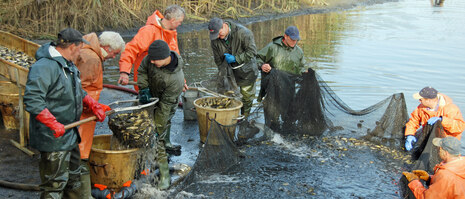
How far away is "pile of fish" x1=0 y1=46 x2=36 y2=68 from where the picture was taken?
236 inches

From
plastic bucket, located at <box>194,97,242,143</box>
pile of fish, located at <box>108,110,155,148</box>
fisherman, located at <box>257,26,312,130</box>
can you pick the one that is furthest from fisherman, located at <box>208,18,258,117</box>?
pile of fish, located at <box>108,110,155,148</box>

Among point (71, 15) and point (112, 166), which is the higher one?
point (71, 15)

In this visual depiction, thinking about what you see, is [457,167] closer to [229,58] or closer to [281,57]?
[281,57]

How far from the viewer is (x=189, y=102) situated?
764 centimetres

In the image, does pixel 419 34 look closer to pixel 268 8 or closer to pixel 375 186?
pixel 268 8

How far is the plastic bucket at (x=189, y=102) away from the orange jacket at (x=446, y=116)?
3.65 meters

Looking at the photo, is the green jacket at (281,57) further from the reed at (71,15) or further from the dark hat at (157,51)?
the reed at (71,15)

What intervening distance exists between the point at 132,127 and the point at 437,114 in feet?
15.4

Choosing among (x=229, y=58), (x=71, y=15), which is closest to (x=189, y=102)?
(x=229, y=58)

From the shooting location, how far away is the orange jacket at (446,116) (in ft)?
21.2

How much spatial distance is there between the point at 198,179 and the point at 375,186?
95.4 inches

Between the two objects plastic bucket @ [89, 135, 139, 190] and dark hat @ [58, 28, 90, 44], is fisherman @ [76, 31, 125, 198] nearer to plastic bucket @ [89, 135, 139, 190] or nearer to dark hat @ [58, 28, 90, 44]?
plastic bucket @ [89, 135, 139, 190]

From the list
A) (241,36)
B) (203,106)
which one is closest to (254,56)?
(241,36)

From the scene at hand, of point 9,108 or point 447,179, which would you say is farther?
point 9,108
